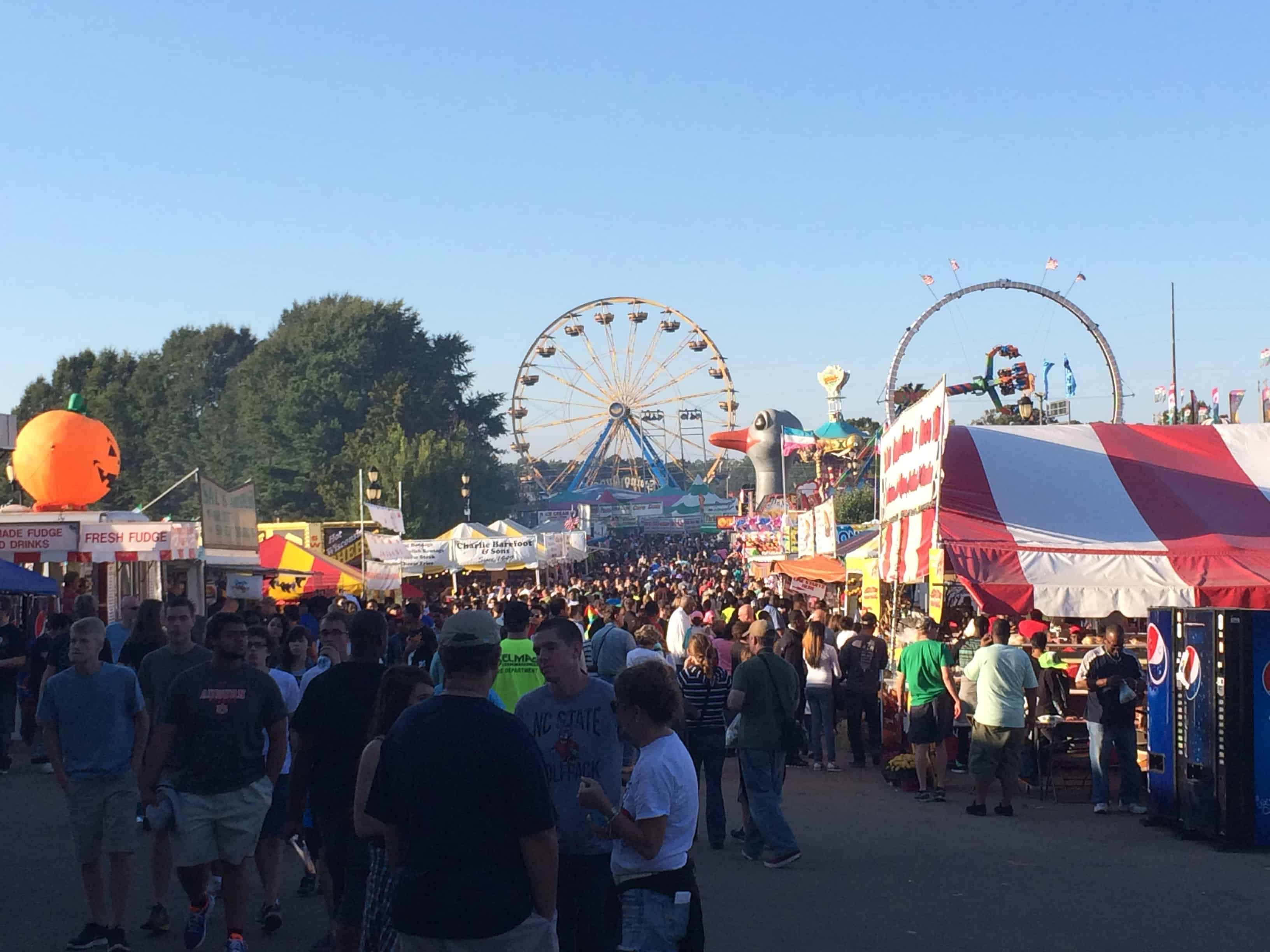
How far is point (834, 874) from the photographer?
303 inches

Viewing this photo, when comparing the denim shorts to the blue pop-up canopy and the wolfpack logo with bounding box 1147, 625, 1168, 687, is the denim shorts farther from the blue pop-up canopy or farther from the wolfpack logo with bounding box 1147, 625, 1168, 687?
the blue pop-up canopy

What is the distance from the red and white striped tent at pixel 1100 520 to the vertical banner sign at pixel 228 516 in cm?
800

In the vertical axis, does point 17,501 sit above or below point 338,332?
below

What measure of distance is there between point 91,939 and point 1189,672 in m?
6.83

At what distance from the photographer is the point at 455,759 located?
A: 10.3 ft

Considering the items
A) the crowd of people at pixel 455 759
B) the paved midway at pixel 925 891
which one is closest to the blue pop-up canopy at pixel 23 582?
the crowd of people at pixel 455 759

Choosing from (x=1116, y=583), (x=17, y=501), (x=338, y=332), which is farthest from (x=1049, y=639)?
(x=338, y=332)

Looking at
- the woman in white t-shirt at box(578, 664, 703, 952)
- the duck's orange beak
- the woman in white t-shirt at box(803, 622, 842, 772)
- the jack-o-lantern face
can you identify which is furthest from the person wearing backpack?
the duck's orange beak

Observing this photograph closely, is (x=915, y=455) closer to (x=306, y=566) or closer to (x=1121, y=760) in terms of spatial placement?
(x=1121, y=760)

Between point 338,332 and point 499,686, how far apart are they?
60198mm

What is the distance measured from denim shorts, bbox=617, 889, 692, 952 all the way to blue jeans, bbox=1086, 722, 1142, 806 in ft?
23.0

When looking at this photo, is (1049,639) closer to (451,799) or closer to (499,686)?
(499,686)

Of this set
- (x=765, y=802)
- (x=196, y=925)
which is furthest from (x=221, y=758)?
(x=765, y=802)

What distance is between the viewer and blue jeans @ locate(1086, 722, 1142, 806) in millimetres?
10172
